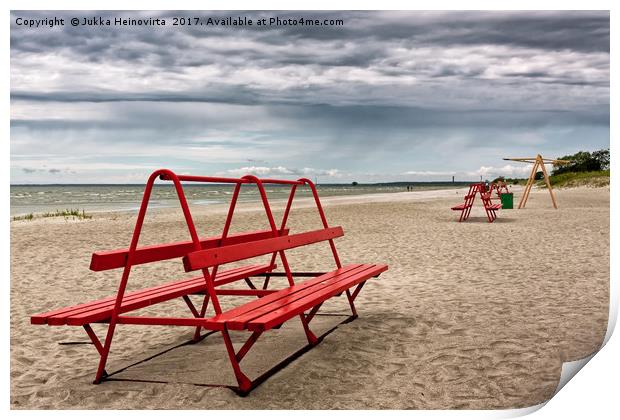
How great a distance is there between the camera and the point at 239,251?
427cm

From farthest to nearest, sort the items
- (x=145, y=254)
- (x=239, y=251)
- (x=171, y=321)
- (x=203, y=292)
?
(x=203, y=292), (x=145, y=254), (x=239, y=251), (x=171, y=321)

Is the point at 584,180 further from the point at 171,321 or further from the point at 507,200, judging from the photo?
the point at 171,321

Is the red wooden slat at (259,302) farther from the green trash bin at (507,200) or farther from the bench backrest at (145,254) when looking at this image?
the green trash bin at (507,200)

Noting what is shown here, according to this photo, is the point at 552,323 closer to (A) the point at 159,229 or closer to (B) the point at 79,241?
(B) the point at 79,241

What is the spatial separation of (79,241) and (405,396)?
1155 cm

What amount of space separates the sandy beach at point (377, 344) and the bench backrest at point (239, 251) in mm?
843

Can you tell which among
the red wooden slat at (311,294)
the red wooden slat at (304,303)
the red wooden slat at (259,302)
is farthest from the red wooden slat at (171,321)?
the red wooden slat at (304,303)

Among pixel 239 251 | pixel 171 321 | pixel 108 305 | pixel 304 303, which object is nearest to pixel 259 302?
pixel 304 303

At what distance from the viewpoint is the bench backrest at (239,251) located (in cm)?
374

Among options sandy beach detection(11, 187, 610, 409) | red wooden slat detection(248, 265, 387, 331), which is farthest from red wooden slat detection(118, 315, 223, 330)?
sandy beach detection(11, 187, 610, 409)

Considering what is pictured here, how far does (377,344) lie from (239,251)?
1.57 meters

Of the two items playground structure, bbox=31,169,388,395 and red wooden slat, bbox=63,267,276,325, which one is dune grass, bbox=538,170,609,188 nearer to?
playground structure, bbox=31,169,388,395

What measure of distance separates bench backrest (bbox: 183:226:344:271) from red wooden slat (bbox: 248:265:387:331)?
0.42 meters

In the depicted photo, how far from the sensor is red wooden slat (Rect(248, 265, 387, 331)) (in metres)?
3.74
